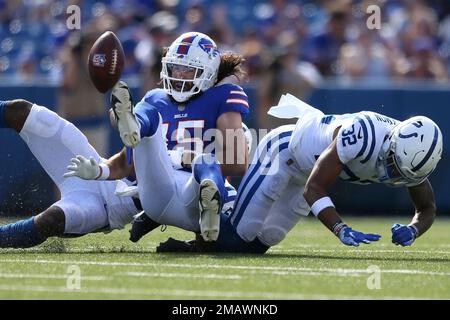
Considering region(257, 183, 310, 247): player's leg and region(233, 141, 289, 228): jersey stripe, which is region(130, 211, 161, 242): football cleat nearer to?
region(233, 141, 289, 228): jersey stripe

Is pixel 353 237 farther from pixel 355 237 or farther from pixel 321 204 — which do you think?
pixel 321 204

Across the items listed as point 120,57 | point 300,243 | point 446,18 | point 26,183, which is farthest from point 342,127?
point 446,18

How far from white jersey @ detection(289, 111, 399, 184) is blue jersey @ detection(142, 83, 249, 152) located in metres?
0.39

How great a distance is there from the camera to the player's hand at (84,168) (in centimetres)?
600

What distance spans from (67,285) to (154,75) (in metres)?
5.38

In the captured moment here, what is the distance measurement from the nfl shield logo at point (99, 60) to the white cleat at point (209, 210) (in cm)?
83

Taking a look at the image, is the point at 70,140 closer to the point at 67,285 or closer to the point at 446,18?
the point at 67,285

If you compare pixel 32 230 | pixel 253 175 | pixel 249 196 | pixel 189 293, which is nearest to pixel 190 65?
pixel 253 175

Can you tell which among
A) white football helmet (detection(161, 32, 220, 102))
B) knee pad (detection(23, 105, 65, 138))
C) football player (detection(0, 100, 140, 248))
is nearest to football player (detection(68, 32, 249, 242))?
white football helmet (detection(161, 32, 220, 102))

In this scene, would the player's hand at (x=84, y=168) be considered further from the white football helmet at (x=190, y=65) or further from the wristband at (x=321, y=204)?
the wristband at (x=321, y=204)

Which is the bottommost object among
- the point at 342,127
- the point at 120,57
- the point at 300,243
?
the point at 300,243

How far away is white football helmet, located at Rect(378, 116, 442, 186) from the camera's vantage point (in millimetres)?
5926

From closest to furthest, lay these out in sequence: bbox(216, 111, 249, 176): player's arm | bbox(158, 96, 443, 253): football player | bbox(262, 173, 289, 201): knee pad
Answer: bbox(158, 96, 443, 253): football player
bbox(216, 111, 249, 176): player's arm
bbox(262, 173, 289, 201): knee pad

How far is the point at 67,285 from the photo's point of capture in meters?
4.93
